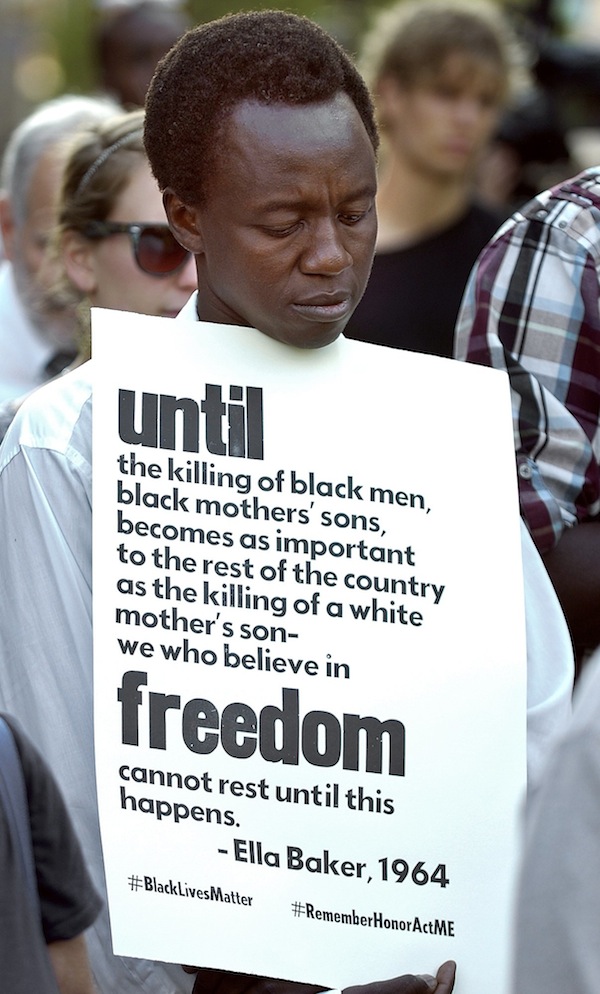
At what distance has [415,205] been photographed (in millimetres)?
4445

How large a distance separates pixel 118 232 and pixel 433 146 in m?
1.86

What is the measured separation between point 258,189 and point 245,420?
31 centimetres

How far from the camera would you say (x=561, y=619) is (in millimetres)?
2283

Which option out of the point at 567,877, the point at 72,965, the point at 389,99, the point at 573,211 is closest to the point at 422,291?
the point at 389,99

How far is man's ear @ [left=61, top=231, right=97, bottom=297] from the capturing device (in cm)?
298

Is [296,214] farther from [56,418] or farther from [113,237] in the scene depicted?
[113,237]

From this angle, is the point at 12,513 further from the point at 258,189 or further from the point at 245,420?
the point at 258,189

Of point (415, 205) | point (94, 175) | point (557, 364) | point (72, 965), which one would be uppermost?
Answer: point (94, 175)

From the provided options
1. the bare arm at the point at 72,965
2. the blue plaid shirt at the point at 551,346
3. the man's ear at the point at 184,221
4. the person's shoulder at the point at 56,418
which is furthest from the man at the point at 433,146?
the bare arm at the point at 72,965

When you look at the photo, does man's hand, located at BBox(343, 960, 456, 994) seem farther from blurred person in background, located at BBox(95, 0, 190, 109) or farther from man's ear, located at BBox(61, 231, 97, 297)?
blurred person in background, located at BBox(95, 0, 190, 109)

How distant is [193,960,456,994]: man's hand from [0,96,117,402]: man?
5.87ft

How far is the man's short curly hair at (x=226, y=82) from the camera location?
2174 mm

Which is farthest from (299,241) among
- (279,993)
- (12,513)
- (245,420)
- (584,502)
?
(279,993)

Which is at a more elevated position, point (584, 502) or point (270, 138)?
point (270, 138)
